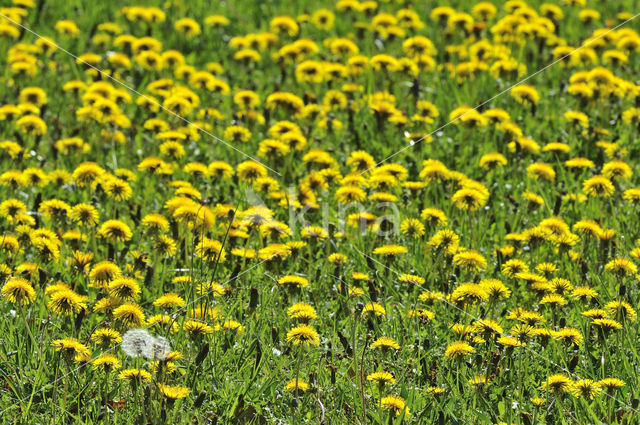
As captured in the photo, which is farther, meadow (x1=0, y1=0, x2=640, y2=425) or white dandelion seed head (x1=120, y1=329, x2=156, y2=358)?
meadow (x1=0, y1=0, x2=640, y2=425)

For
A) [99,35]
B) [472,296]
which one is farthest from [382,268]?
[99,35]

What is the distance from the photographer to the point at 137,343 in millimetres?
2797

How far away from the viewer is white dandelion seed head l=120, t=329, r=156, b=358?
2.75 m

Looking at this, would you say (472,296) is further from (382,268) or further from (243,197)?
(243,197)

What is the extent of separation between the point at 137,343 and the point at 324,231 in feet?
4.24

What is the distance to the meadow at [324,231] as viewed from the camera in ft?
9.70

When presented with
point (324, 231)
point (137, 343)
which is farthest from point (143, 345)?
point (324, 231)

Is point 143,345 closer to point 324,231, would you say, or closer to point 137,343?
point 137,343

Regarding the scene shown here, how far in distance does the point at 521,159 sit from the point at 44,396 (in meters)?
2.93

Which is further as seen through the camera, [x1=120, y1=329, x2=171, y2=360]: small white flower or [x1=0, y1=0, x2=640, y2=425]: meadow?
[x1=0, y1=0, x2=640, y2=425]: meadow

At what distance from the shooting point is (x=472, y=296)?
10.6 ft

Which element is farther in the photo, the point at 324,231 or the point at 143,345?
the point at 324,231

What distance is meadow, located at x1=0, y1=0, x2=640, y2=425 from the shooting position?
2955mm

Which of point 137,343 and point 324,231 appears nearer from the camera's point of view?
point 137,343
